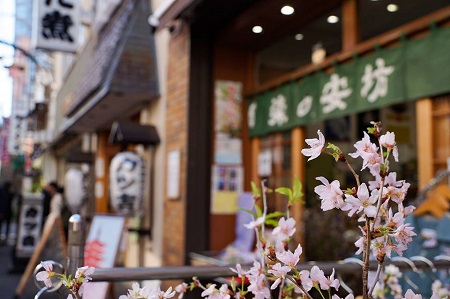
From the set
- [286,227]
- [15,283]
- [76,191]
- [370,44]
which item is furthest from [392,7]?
[76,191]

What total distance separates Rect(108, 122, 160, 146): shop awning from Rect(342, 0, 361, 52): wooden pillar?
3543 millimetres

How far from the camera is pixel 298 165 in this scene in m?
6.21

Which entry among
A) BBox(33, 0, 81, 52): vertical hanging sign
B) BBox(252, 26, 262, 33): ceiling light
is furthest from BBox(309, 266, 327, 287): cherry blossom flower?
BBox(33, 0, 81, 52): vertical hanging sign

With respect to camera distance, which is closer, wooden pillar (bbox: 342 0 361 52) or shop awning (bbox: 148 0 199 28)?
wooden pillar (bbox: 342 0 361 52)

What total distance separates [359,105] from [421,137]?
0.68 m

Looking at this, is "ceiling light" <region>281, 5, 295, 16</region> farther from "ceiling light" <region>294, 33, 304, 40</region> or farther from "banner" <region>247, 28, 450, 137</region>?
"banner" <region>247, 28, 450, 137</region>

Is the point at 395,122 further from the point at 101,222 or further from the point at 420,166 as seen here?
the point at 101,222

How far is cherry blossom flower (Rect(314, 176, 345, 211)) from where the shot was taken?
1.38m

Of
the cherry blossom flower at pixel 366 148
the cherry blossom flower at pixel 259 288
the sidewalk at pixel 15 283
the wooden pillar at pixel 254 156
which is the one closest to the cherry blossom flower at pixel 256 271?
the cherry blossom flower at pixel 259 288

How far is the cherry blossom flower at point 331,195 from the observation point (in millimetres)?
1383

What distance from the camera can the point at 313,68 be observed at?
5691 millimetres

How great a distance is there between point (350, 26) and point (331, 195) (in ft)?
14.4

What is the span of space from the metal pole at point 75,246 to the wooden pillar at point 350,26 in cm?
385

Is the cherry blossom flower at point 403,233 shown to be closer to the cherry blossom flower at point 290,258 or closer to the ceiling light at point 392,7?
the cherry blossom flower at point 290,258
